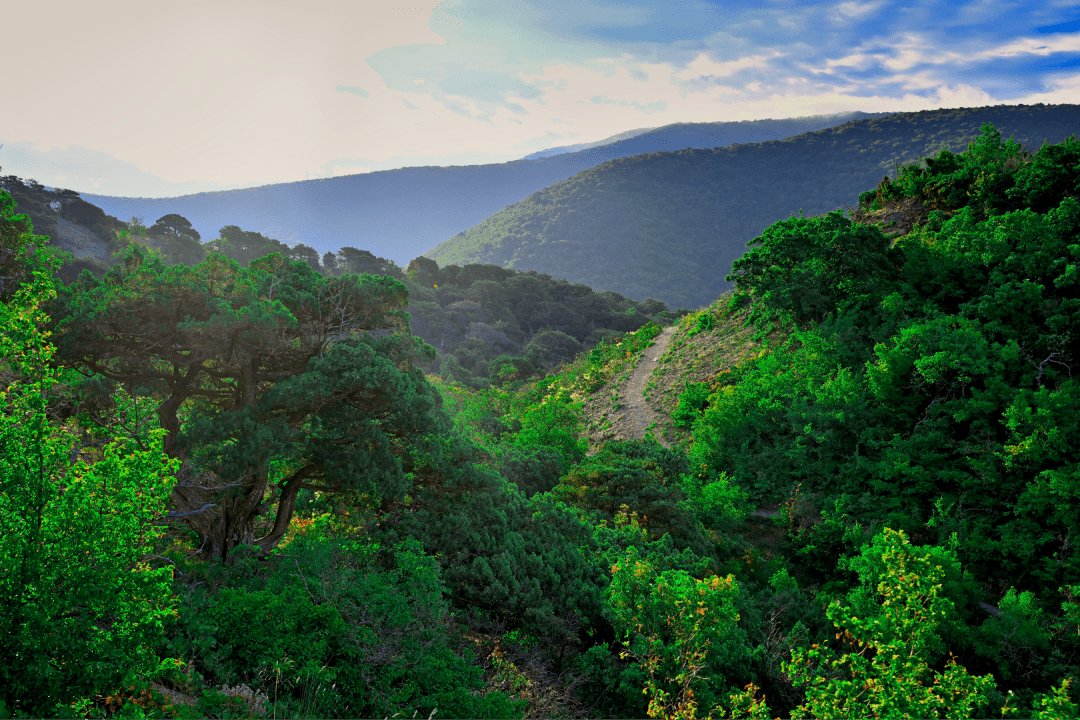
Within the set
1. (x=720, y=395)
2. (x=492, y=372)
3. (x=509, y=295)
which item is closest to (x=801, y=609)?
(x=720, y=395)

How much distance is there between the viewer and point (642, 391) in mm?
23906

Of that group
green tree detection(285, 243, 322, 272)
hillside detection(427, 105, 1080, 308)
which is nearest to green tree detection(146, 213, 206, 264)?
green tree detection(285, 243, 322, 272)

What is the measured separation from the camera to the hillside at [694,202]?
113 m

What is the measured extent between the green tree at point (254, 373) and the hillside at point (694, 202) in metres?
105

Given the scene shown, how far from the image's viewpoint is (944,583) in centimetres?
909

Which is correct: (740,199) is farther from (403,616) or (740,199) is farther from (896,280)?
(403,616)

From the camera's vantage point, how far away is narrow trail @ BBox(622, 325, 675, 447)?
2095 centimetres

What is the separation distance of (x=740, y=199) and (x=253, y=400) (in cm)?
14881

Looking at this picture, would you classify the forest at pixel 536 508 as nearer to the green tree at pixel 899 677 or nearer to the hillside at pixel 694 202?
the green tree at pixel 899 677

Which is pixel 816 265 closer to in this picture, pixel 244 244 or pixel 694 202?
pixel 244 244

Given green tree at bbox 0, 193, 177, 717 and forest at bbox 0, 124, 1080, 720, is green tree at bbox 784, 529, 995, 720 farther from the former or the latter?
green tree at bbox 0, 193, 177, 717

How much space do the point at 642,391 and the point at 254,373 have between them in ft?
59.5

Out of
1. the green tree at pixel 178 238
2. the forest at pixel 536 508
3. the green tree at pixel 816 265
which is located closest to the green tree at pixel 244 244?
the green tree at pixel 178 238

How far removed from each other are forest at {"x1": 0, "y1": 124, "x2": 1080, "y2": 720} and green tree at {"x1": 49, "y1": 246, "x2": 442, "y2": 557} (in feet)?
0.16
